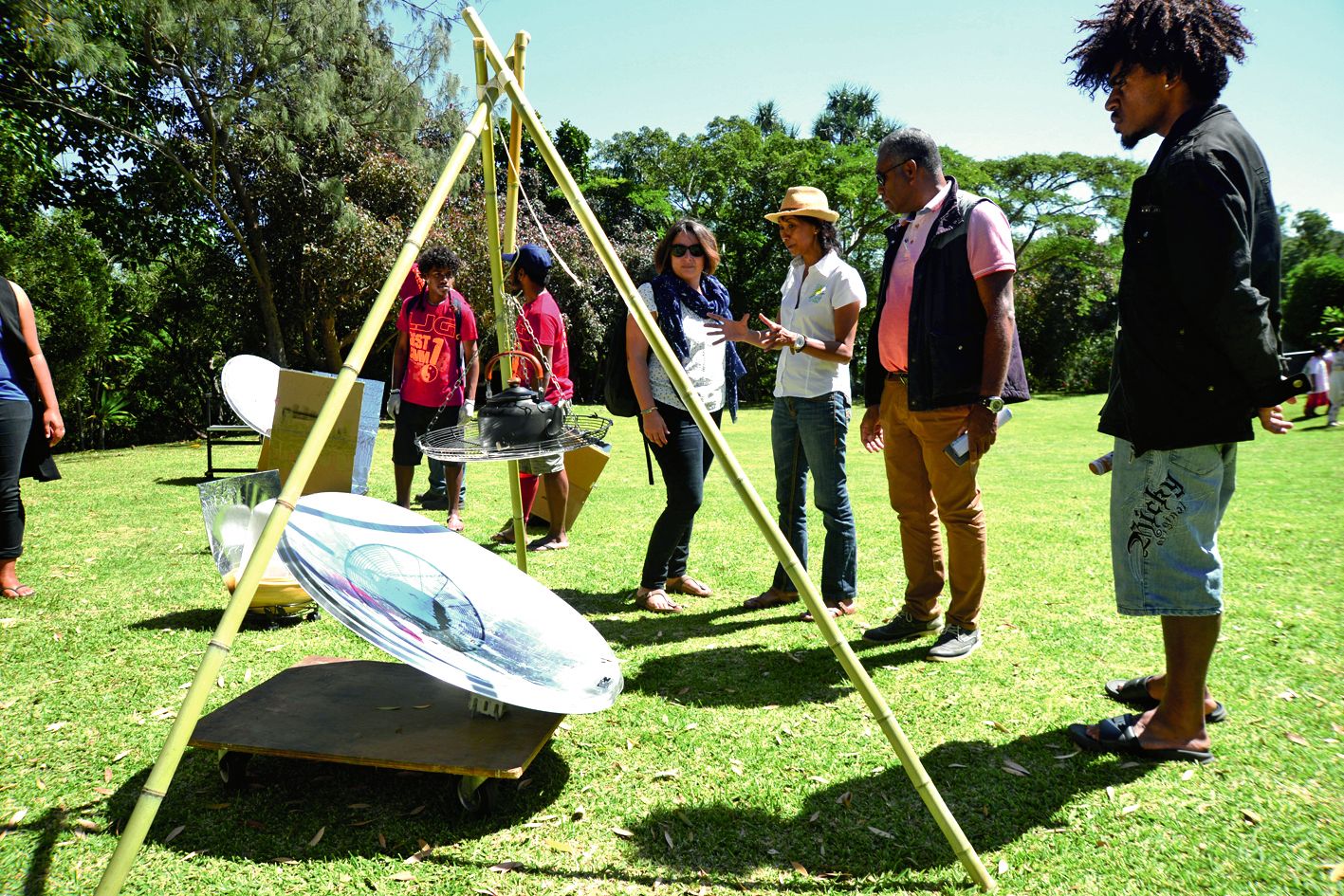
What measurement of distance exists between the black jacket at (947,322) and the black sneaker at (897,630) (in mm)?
1209

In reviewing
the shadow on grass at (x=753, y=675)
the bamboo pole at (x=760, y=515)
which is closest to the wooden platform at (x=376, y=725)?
Answer: the shadow on grass at (x=753, y=675)

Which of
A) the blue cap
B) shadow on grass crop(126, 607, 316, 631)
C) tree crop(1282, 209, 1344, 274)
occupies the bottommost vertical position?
shadow on grass crop(126, 607, 316, 631)

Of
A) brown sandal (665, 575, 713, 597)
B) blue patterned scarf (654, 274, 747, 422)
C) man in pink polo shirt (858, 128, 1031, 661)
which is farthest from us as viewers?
brown sandal (665, 575, 713, 597)

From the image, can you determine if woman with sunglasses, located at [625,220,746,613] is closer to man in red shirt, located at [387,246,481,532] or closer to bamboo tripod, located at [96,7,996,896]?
bamboo tripod, located at [96,7,996,896]

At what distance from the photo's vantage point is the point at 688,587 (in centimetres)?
534

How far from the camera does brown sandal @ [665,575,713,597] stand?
17.4 feet

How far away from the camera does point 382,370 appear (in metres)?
25.1

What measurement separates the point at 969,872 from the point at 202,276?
812 inches

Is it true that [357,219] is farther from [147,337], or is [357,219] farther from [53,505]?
[53,505]

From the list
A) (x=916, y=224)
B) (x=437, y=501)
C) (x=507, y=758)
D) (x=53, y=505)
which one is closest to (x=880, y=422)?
(x=916, y=224)

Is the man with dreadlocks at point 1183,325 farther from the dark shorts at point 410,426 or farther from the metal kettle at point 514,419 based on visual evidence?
the dark shorts at point 410,426

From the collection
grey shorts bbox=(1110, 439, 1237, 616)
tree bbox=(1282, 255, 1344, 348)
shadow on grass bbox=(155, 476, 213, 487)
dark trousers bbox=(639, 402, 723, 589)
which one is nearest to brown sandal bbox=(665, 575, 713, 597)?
dark trousers bbox=(639, 402, 723, 589)

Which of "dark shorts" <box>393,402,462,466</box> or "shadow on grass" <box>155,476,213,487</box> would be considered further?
"shadow on grass" <box>155,476,213,487</box>

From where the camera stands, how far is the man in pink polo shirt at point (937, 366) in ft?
12.0
